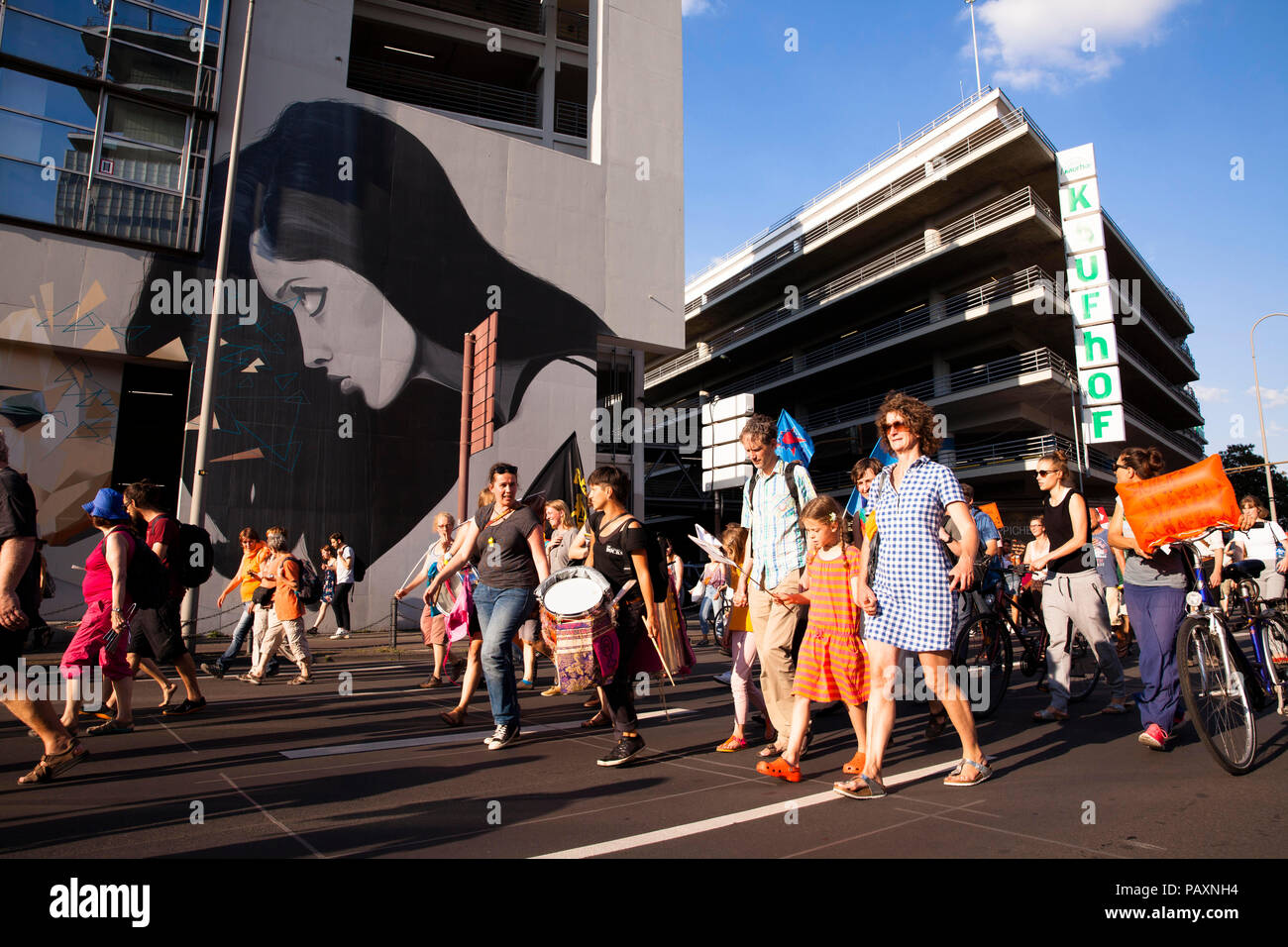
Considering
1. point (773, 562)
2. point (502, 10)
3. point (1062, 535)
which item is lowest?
point (773, 562)

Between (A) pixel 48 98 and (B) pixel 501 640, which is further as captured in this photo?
(A) pixel 48 98

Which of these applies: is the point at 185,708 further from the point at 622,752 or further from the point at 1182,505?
the point at 1182,505

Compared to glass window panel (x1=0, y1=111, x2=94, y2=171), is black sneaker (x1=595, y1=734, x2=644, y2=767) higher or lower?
lower

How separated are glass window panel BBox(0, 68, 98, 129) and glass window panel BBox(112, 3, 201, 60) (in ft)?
5.19

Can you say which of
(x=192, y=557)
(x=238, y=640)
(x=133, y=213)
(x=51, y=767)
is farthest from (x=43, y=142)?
(x=51, y=767)

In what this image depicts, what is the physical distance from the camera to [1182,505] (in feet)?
15.9

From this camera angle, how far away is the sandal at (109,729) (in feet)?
19.0

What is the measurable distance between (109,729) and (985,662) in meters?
7.01

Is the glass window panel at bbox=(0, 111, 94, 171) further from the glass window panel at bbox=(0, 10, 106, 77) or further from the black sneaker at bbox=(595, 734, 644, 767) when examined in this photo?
the black sneaker at bbox=(595, 734, 644, 767)

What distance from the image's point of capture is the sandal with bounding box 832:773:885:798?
399 cm

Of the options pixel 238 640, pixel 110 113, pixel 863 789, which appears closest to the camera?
pixel 863 789

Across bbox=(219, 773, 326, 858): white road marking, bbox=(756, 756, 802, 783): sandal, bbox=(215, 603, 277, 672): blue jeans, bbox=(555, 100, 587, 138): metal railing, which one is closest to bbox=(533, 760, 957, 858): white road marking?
bbox=(756, 756, 802, 783): sandal
